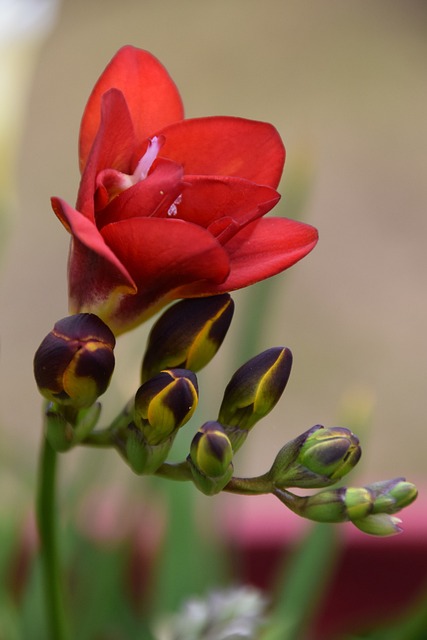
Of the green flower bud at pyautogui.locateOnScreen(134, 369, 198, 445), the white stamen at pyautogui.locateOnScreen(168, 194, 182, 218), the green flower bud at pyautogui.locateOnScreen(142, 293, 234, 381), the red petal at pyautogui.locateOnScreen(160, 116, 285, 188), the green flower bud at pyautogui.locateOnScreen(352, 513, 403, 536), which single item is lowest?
the green flower bud at pyautogui.locateOnScreen(352, 513, 403, 536)

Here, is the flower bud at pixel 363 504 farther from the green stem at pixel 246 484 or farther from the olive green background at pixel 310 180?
the olive green background at pixel 310 180

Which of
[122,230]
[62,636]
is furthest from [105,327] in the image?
[62,636]

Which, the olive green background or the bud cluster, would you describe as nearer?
the bud cluster

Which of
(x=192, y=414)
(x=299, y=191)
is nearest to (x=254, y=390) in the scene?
(x=192, y=414)

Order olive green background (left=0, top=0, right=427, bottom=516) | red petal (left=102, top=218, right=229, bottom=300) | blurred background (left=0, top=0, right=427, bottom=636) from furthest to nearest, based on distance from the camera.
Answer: olive green background (left=0, top=0, right=427, bottom=516), blurred background (left=0, top=0, right=427, bottom=636), red petal (left=102, top=218, right=229, bottom=300)

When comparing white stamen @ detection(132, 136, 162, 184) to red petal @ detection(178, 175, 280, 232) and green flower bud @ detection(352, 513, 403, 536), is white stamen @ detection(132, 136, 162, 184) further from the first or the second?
green flower bud @ detection(352, 513, 403, 536)

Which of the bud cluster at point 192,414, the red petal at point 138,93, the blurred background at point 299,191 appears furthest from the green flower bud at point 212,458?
the blurred background at point 299,191

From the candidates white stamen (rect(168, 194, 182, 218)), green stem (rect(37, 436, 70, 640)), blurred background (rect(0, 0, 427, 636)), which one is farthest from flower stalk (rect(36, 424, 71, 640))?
blurred background (rect(0, 0, 427, 636))
